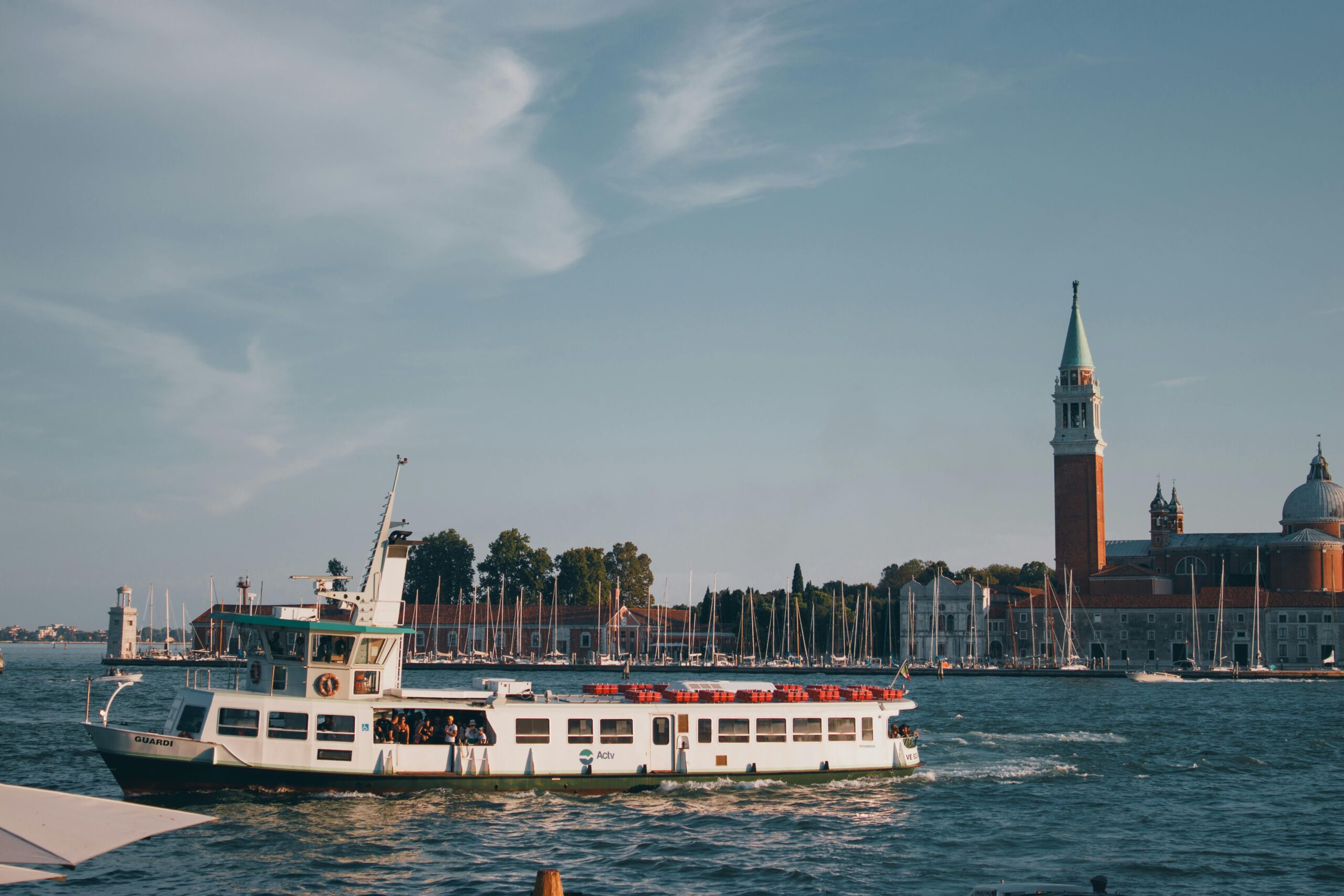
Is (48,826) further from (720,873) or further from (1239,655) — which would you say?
(1239,655)

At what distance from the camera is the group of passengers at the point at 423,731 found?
37719 millimetres

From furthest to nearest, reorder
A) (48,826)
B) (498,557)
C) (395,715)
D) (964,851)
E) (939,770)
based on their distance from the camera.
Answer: (498,557)
(939,770)
(395,715)
(964,851)
(48,826)

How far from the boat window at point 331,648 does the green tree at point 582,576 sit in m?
146

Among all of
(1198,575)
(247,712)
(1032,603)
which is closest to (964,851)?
(247,712)

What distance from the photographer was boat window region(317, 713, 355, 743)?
36938 millimetres

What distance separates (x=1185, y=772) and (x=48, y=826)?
45734 millimetres

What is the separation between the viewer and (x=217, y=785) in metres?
36.0

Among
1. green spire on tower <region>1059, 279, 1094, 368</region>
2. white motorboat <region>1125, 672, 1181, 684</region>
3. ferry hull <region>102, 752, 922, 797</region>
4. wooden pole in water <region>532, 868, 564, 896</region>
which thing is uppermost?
green spire on tower <region>1059, 279, 1094, 368</region>

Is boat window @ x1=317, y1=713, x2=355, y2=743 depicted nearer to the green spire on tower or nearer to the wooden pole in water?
the wooden pole in water

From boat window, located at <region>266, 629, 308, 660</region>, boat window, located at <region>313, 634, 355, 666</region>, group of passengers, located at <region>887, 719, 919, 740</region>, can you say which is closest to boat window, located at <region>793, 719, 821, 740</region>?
group of passengers, located at <region>887, 719, 919, 740</region>

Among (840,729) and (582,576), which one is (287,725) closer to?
(840,729)

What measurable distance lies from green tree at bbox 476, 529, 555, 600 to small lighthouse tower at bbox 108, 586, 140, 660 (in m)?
49.5

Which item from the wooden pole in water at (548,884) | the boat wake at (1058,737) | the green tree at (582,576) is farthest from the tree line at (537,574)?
the wooden pole in water at (548,884)

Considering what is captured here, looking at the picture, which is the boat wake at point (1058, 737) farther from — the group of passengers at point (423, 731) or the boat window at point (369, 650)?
the boat window at point (369, 650)
